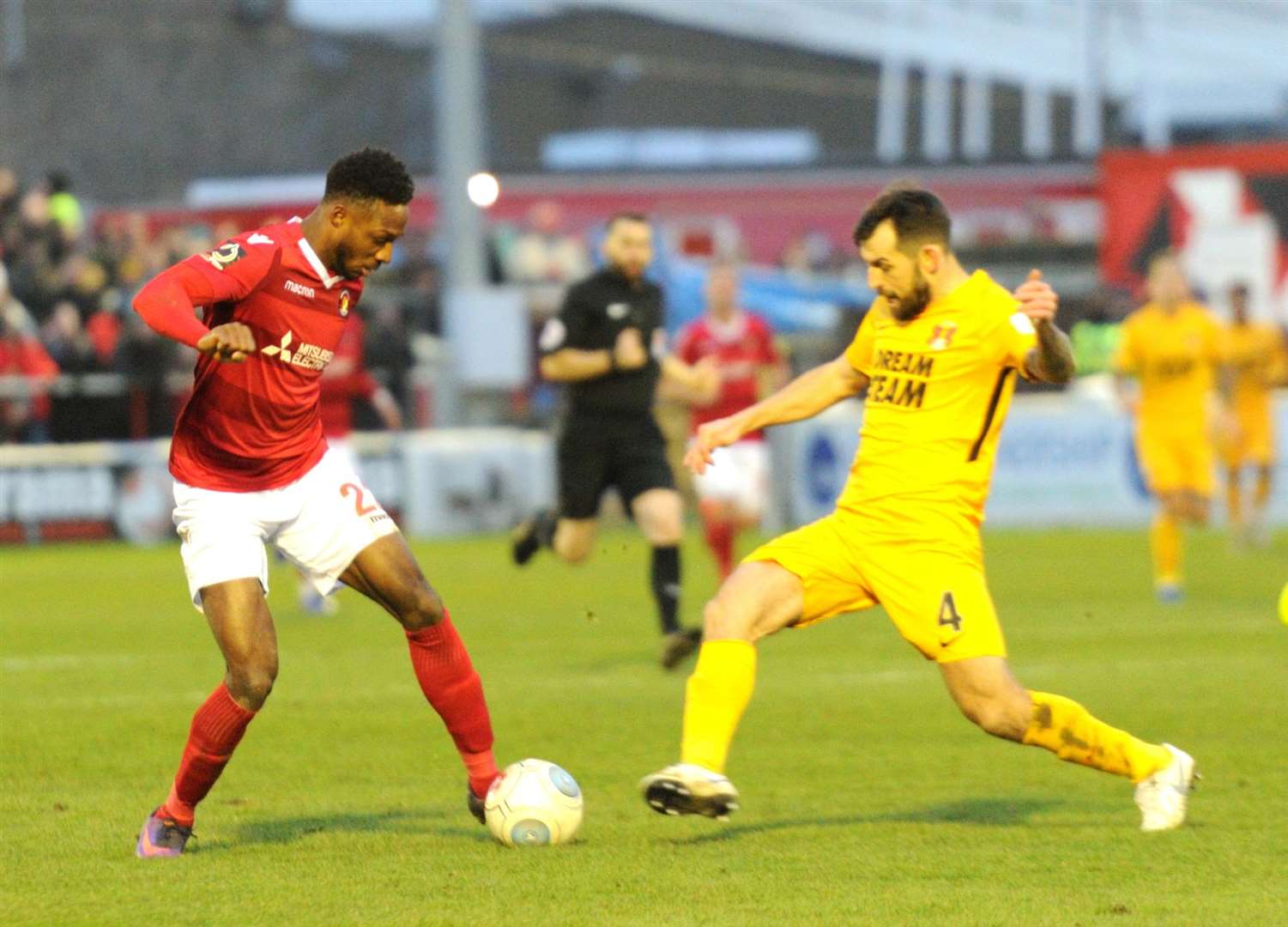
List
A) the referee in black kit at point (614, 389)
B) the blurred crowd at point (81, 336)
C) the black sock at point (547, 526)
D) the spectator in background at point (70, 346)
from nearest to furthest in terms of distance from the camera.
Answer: the referee in black kit at point (614, 389), the black sock at point (547, 526), the blurred crowd at point (81, 336), the spectator in background at point (70, 346)

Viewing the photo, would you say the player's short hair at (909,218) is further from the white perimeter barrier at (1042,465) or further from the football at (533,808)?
the white perimeter barrier at (1042,465)

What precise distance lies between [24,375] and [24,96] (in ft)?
68.0

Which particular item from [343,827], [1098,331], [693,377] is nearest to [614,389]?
[693,377]

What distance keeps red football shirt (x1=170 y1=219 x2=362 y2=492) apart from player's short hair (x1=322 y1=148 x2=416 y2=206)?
0.21 metres

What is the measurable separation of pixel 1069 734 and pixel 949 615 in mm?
528

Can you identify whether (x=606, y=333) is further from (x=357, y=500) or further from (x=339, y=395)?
(x=357, y=500)

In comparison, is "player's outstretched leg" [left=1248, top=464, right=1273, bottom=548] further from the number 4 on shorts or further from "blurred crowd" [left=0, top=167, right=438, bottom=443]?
the number 4 on shorts

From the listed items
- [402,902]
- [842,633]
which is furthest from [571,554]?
[402,902]

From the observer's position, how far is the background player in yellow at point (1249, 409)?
20.8 meters

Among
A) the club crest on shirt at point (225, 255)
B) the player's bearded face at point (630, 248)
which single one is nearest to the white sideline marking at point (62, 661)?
the player's bearded face at point (630, 248)

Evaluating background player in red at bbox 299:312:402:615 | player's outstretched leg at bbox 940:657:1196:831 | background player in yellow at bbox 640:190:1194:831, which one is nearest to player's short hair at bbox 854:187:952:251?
background player in yellow at bbox 640:190:1194:831

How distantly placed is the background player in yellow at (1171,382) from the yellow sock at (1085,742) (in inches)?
353

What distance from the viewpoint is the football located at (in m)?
7.10

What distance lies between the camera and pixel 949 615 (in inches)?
280
